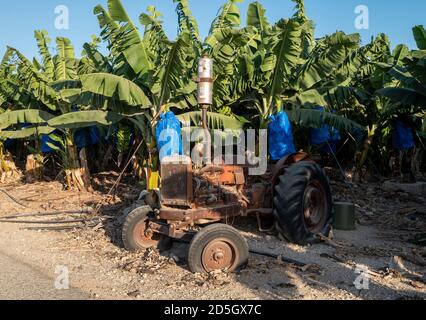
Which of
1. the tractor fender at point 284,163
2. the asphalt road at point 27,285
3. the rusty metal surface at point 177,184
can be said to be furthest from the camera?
the tractor fender at point 284,163

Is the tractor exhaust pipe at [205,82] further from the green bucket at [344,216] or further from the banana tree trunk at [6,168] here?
the banana tree trunk at [6,168]

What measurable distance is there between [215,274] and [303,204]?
2.14 m

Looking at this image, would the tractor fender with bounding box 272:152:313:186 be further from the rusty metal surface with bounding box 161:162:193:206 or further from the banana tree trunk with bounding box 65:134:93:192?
the banana tree trunk with bounding box 65:134:93:192

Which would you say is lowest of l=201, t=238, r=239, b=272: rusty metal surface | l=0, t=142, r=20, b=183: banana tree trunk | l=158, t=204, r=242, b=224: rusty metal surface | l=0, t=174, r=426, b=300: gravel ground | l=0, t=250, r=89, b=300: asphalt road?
l=0, t=250, r=89, b=300: asphalt road

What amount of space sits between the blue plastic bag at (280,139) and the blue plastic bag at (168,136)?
1.80 meters

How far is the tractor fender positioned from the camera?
694 cm

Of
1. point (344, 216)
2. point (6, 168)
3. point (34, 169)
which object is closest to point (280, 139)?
point (344, 216)

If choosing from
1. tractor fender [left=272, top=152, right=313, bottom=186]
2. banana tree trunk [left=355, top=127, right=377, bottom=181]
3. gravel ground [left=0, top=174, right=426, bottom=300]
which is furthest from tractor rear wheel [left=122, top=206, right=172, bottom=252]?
banana tree trunk [left=355, top=127, right=377, bottom=181]

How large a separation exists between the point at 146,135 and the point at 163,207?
413 cm

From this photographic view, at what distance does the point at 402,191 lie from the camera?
464 inches

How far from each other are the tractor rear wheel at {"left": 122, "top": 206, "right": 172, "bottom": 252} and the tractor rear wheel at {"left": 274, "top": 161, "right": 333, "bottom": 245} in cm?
171

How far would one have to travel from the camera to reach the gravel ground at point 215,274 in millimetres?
4793

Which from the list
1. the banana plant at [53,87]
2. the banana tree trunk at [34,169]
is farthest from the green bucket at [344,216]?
the banana tree trunk at [34,169]
